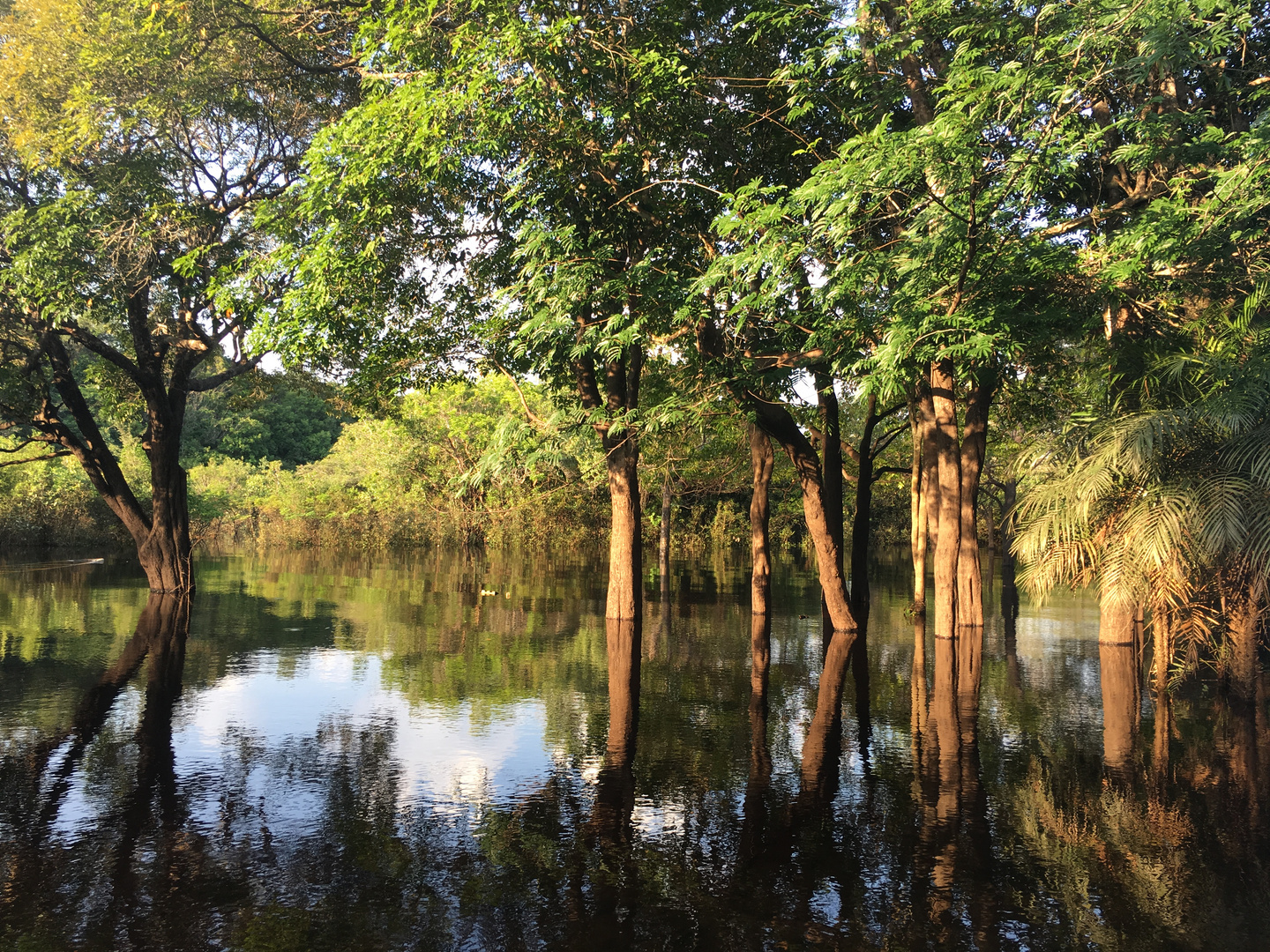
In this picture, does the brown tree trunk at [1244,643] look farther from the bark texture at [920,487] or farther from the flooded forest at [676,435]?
the bark texture at [920,487]

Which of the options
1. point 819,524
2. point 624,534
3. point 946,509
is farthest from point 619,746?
point 819,524

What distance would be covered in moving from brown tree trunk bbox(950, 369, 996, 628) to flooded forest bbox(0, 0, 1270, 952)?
0.13 m

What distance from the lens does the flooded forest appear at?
6.57m

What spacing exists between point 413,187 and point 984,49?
26.3 ft

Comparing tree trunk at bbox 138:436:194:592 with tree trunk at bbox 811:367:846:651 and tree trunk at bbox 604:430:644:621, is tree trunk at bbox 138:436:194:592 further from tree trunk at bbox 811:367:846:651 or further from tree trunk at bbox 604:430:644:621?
tree trunk at bbox 811:367:846:651

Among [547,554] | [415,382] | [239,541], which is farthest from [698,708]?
[239,541]

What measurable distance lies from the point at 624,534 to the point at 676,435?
320 inches

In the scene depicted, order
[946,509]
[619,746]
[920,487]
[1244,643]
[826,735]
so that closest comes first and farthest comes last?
[619,746] < [826,735] < [1244,643] < [946,509] < [920,487]

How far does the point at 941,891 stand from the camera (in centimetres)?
629

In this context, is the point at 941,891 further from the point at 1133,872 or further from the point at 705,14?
the point at 705,14

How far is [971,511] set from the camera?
63.0ft

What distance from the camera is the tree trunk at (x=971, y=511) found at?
17891 mm

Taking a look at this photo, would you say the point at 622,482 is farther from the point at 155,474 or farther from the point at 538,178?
the point at 155,474

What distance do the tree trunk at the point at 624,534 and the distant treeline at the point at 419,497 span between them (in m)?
9.72
